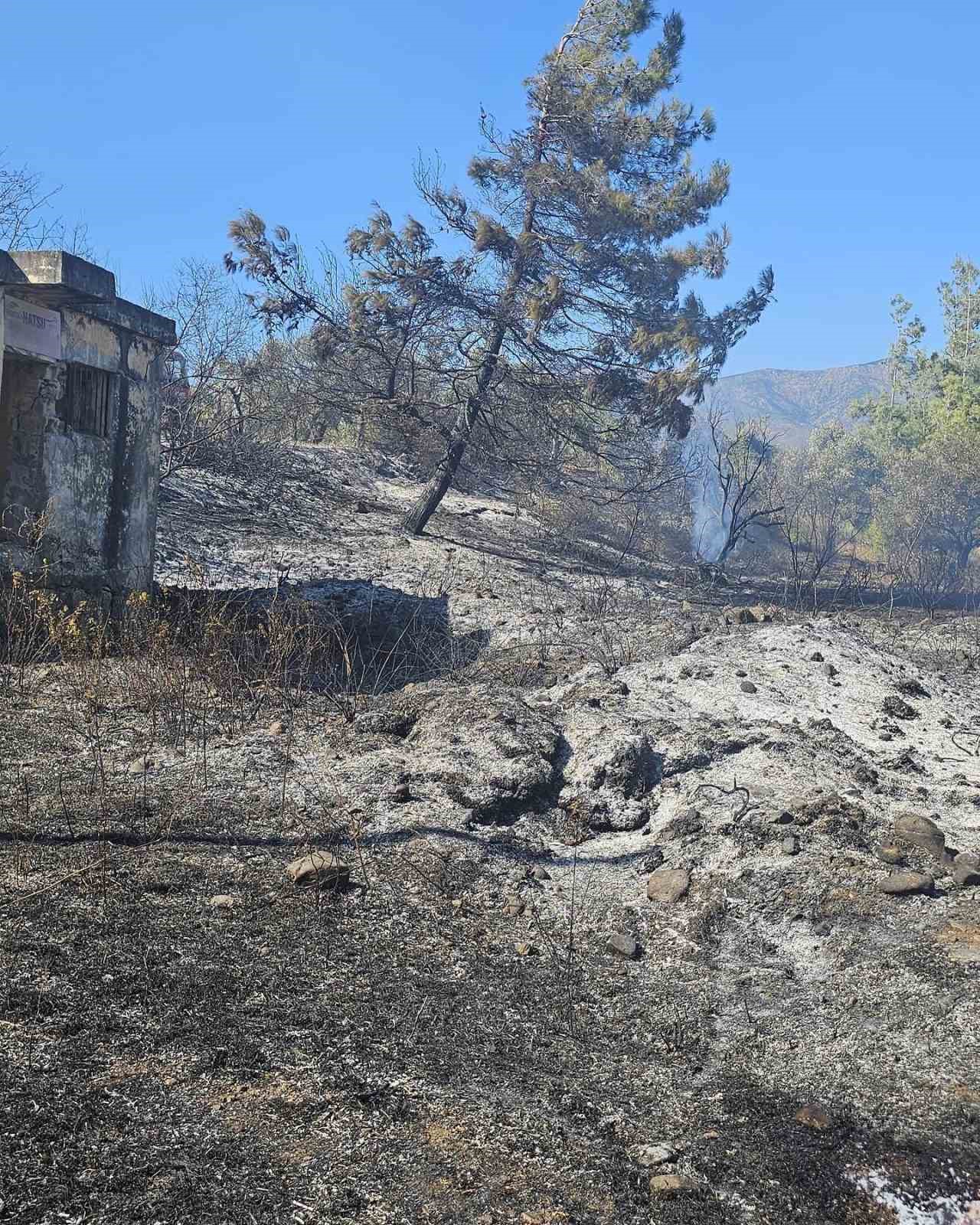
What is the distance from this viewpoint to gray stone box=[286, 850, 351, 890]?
14.2 feet

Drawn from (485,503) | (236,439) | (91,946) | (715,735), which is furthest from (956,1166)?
(485,503)

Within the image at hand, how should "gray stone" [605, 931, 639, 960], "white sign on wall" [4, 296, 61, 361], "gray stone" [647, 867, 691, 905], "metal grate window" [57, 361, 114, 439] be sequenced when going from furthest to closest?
"metal grate window" [57, 361, 114, 439], "white sign on wall" [4, 296, 61, 361], "gray stone" [647, 867, 691, 905], "gray stone" [605, 931, 639, 960]

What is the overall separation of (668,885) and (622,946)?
1.88 ft

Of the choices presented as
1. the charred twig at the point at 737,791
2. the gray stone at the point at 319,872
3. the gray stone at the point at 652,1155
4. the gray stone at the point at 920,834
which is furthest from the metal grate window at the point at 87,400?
the gray stone at the point at 652,1155

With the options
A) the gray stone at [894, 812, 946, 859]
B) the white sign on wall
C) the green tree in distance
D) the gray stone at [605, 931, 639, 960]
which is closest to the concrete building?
the white sign on wall

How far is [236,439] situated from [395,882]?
12535 millimetres

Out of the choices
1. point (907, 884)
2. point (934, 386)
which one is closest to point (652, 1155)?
point (907, 884)

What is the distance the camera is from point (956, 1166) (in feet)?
8.61

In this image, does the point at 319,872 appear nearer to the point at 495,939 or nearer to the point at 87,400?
the point at 495,939

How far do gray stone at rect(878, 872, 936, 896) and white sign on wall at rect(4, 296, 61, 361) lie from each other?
7.52m

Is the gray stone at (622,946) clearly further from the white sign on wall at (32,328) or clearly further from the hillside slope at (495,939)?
the white sign on wall at (32,328)

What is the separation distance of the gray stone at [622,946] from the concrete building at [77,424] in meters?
5.89

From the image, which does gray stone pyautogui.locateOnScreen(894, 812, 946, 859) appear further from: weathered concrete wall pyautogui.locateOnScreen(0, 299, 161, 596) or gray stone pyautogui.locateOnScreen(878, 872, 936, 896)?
weathered concrete wall pyautogui.locateOnScreen(0, 299, 161, 596)

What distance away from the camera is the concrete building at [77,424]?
8.36 metres
